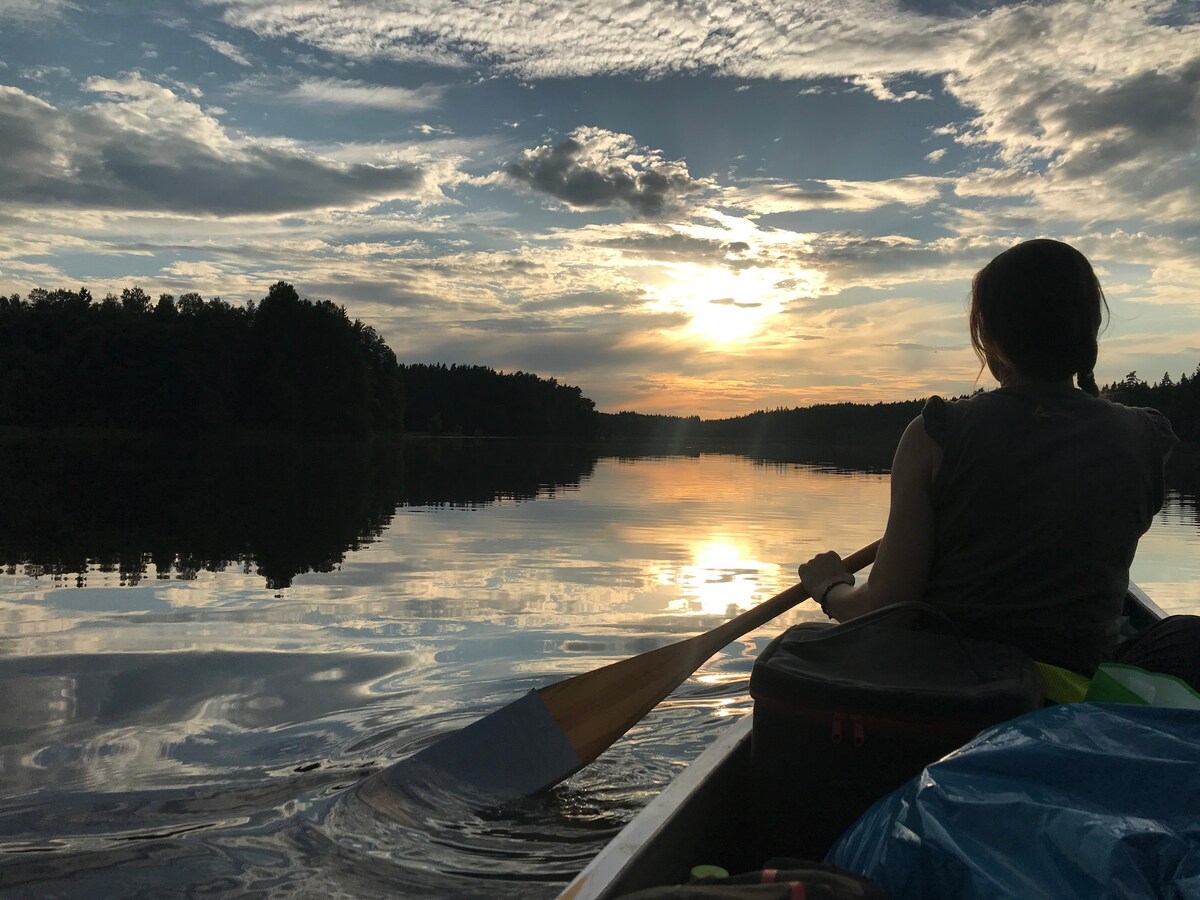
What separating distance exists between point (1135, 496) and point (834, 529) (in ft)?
37.8

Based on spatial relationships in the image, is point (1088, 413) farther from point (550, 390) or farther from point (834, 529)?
point (550, 390)

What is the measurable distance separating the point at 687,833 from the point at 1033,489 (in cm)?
110

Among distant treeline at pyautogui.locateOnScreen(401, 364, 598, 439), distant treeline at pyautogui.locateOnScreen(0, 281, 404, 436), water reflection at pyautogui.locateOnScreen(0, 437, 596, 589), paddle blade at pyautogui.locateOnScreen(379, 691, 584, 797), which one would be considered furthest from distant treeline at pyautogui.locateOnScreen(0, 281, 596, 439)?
paddle blade at pyautogui.locateOnScreen(379, 691, 584, 797)

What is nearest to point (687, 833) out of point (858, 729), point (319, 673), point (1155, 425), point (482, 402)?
point (858, 729)

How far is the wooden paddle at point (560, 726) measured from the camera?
387cm

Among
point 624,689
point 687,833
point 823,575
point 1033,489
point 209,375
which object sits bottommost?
point 624,689

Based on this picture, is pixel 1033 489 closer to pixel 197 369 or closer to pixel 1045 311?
pixel 1045 311

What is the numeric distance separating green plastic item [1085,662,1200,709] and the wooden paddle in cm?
193

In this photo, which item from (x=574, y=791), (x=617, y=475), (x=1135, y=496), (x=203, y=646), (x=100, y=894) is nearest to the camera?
(x=1135, y=496)

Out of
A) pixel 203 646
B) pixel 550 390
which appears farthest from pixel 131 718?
pixel 550 390

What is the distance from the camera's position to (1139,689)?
183 centimetres

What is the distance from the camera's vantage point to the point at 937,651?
2.00 meters

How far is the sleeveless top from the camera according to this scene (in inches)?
82.6

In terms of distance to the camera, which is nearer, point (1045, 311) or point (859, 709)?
point (859, 709)
